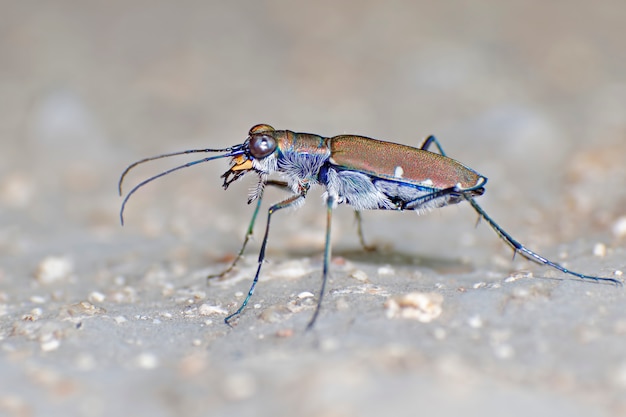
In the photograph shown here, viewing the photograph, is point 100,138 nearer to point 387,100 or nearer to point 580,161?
point 387,100

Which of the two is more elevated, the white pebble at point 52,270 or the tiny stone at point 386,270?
the tiny stone at point 386,270

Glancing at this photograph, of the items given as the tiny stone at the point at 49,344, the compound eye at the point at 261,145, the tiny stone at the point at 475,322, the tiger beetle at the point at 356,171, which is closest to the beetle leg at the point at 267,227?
the tiger beetle at the point at 356,171

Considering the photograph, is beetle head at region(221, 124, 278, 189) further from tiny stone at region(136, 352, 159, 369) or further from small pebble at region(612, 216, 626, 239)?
small pebble at region(612, 216, 626, 239)

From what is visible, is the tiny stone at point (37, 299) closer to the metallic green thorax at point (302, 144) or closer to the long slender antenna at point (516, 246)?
the metallic green thorax at point (302, 144)

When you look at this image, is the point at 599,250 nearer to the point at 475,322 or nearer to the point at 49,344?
the point at 475,322

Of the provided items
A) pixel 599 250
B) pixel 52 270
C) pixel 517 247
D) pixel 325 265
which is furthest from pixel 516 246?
pixel 52 270

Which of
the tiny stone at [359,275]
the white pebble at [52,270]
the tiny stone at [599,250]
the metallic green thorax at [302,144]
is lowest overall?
the white pebble at [52,270]
